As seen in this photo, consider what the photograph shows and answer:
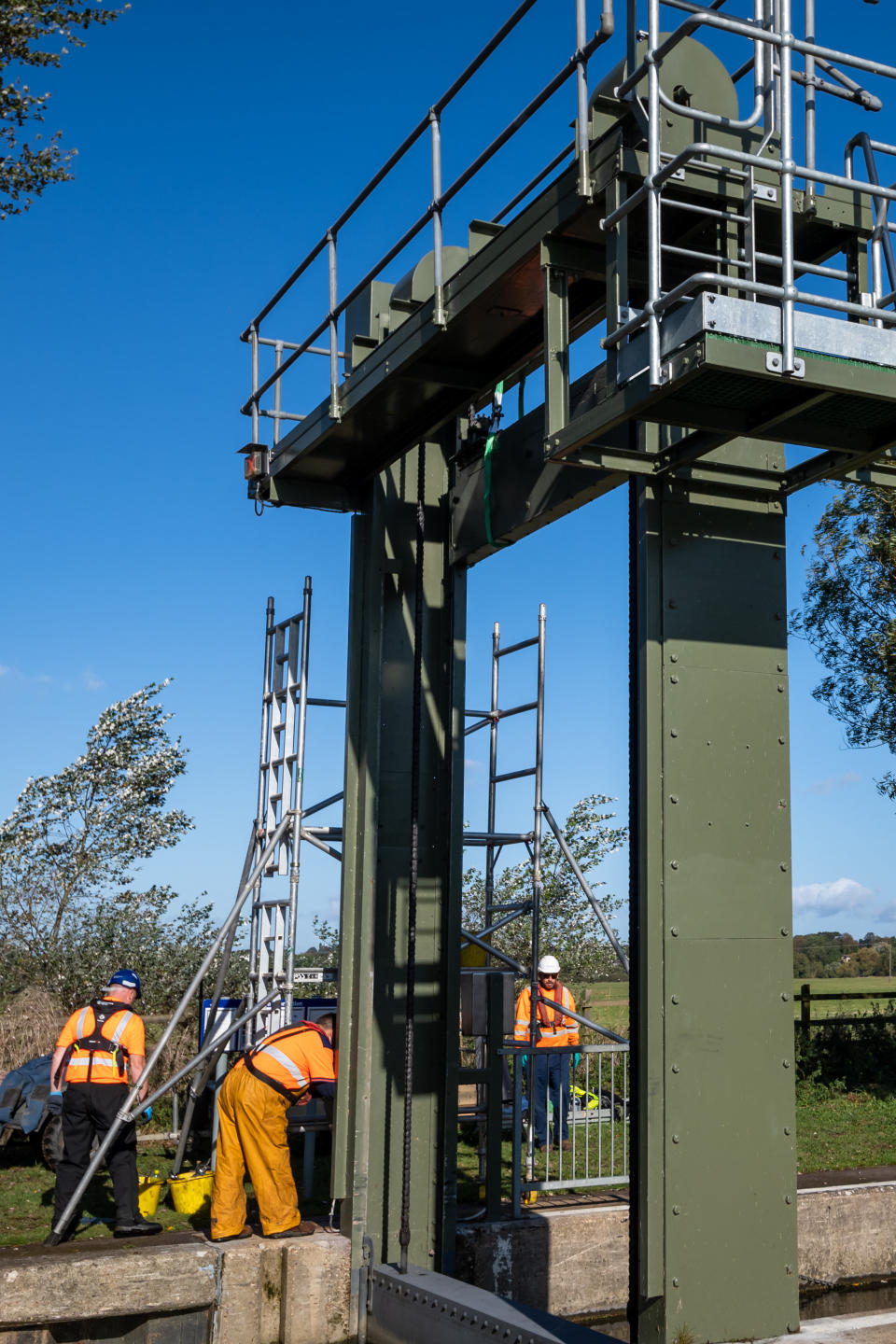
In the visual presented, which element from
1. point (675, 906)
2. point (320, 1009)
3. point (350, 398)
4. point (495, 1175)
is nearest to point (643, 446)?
point (675, 906)

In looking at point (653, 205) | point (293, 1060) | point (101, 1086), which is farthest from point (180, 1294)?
point (653, 205)

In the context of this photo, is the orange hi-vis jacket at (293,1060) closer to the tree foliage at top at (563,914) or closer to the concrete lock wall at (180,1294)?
the concrete lock wall at (180,1294)

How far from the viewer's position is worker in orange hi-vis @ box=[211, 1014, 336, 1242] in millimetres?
8008

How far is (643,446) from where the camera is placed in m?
5.67

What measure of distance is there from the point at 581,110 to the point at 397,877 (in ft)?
16.4

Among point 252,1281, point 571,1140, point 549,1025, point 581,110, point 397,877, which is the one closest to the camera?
point 581,110

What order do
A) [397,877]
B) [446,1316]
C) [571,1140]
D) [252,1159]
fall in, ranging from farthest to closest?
[571,1140]
[397,877]
[252,1159]
[446,1316]

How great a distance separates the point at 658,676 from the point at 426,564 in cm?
342

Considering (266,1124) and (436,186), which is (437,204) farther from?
(266,1124)

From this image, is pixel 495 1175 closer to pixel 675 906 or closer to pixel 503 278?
pixel 675 906

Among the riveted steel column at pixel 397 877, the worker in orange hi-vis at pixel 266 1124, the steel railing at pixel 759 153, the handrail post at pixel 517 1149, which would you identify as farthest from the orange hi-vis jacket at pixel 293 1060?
the steel railing at pixel 759 153

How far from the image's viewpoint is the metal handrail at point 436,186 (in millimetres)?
5480

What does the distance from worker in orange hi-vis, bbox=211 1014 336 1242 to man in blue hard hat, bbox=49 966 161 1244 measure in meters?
0.98

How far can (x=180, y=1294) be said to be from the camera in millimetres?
7469
